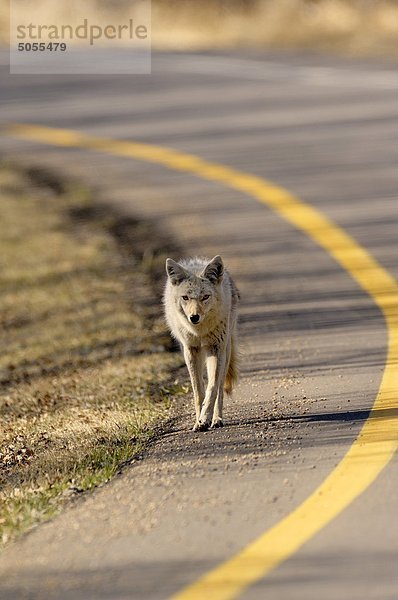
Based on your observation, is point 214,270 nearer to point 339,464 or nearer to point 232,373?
point 232,373

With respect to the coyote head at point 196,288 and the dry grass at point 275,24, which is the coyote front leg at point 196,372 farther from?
the dry grass at point 275,24

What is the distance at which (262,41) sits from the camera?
106 feet

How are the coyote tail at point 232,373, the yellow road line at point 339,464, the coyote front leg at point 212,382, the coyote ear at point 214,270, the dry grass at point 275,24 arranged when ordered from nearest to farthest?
the yellow road line at point 339,464 < the coyote front leg at point 212,382 < the coyote ear at point 214,270 < the coyote tail at point 232,373 < the dry grass at point 275,24

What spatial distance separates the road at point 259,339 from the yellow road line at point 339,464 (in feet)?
0.19

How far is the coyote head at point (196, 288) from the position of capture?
7.80 m

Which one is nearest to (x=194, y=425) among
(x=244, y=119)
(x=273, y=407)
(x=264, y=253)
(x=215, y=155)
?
(x=273, y=407)

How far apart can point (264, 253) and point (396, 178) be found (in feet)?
12.1

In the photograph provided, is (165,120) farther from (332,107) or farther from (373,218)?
(373,218)

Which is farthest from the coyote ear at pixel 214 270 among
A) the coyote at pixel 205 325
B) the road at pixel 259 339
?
the road at pixel 259 339

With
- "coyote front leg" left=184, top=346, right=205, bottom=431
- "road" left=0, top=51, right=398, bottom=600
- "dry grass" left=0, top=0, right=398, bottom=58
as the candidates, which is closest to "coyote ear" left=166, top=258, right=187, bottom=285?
"coyote front leg" left=184, top=346, right=205, bottom=431

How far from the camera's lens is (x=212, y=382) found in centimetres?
795

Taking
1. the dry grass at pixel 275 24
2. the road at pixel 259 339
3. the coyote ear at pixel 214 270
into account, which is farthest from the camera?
the dry grass at pixel 275 24

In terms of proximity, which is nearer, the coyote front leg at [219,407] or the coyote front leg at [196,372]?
the coyote front leg at [219,407]

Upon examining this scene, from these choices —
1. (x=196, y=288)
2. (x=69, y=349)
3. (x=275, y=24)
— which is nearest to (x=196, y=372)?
(x=196, y=288)
